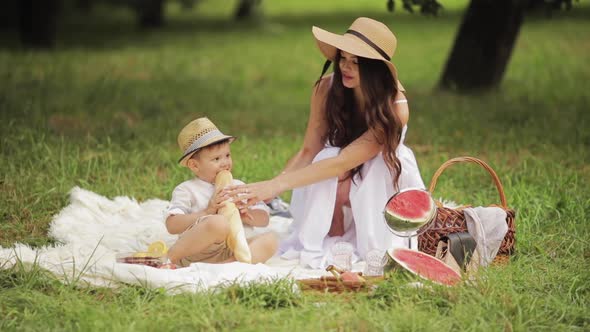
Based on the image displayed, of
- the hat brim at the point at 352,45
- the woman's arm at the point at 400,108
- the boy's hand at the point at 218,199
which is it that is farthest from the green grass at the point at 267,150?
the hat brim at the point at 352,45

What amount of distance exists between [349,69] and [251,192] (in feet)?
2.95

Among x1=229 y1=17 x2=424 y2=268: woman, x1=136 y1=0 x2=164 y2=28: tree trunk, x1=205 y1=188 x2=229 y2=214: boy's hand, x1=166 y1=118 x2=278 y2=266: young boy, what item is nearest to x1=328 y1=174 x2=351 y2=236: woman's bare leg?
x1=229 y1=17 x2=424 y2=268: woman

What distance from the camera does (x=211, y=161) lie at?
4.88 m

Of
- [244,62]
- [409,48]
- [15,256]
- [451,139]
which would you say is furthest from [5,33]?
[15,256]

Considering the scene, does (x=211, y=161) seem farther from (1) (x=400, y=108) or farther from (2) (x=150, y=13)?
(2) (x=150, y=13)

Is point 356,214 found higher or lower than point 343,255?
higher

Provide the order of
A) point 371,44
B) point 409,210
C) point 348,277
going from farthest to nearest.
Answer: point 371,44 < point 409,210 < point 348,277

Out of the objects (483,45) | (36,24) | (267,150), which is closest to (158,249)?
(267,150)

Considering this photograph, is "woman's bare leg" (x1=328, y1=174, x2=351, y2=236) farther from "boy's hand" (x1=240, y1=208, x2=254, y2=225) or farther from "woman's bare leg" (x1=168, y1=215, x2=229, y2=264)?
"woman's bare leg" (x1=168, y1=215, x2=229, y2=264)

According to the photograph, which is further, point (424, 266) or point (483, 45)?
point (483, 45)

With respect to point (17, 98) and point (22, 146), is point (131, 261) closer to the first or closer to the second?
point (22, 146)

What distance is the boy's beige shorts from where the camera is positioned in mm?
4648

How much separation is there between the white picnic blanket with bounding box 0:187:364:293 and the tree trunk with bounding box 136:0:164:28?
→ 15.2m

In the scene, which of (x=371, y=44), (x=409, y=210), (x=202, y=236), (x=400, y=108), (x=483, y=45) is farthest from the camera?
(x=483, y=45)
